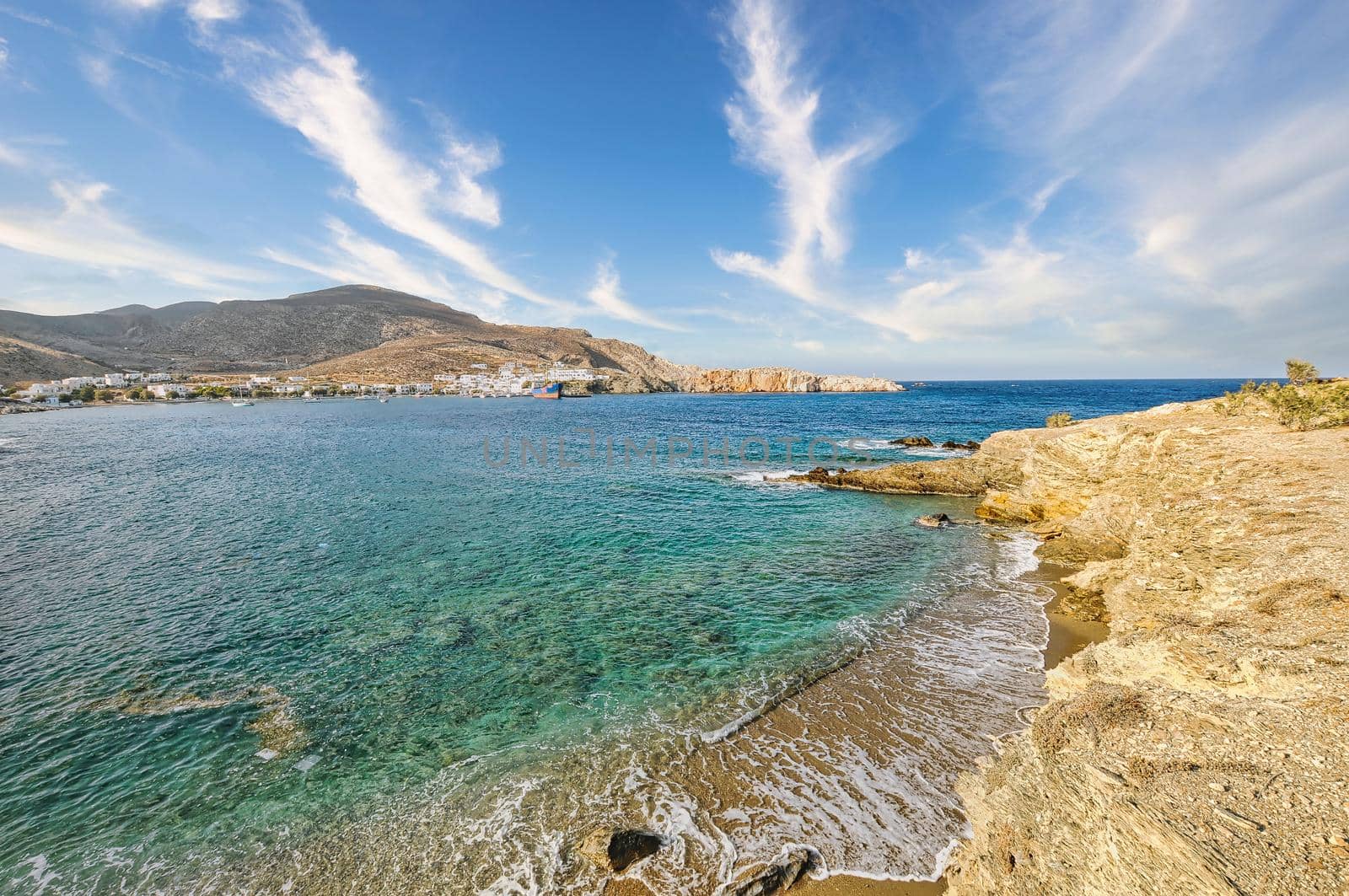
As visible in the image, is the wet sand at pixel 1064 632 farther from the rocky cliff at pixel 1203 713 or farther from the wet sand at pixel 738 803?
the wet sand at pixel 738 803

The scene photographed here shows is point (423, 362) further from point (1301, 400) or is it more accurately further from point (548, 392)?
point (1301, 400)

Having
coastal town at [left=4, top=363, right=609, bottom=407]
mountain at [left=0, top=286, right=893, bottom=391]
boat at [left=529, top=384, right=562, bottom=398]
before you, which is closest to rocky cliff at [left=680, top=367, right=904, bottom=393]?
mountain at [left=0, top=286, right=893, bottom=391]

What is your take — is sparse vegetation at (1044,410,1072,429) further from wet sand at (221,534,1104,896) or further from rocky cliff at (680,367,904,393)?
rocky cliff at (680,367,904,393)

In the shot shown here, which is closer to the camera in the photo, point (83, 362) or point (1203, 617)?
point (1203, 617)

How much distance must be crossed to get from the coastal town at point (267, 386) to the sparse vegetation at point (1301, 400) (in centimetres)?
13634

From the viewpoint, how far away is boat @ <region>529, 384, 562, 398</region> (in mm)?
135875

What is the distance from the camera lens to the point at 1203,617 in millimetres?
8148

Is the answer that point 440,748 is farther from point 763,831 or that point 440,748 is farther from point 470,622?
point 763,831

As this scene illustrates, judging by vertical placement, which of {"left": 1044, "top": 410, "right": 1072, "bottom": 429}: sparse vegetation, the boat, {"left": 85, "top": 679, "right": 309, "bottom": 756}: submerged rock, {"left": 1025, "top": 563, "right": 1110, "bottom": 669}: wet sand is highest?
{"left": 1044, "top": 410, "right": 1072, "bottom": 429}: sparse vegetation

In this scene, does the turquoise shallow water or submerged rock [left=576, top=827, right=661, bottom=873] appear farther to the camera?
the turquoise shallow water

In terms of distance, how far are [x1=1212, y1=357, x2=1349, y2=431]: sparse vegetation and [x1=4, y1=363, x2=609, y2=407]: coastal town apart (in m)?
136

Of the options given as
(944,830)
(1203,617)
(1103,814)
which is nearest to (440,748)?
(944,830)

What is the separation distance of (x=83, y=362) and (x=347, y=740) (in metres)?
184

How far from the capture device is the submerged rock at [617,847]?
596 cm
